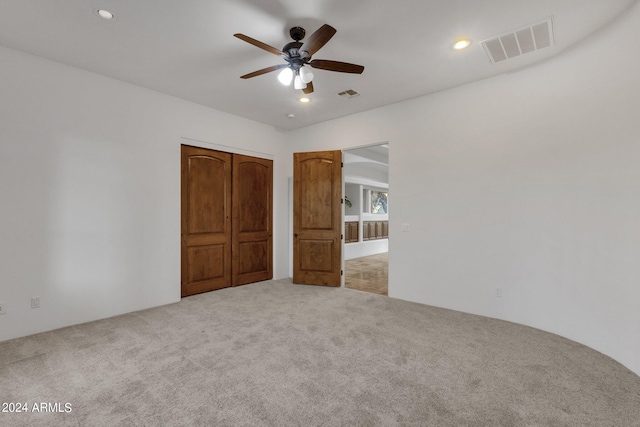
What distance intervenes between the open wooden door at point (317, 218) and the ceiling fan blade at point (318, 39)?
8.18 feet

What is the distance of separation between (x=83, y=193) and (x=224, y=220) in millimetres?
1881

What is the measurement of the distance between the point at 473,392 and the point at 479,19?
2.99 metres

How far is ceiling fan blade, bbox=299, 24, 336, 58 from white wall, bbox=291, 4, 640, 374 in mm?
2234

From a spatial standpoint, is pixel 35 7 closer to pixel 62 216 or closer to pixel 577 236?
pixel 62 216

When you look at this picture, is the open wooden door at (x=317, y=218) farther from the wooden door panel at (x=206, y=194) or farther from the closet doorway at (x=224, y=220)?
the wooden door panel at (x=206, y=194)

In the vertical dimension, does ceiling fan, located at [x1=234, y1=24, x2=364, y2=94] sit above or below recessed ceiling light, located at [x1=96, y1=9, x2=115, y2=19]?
below

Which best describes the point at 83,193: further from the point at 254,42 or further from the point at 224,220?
the point at 254,42

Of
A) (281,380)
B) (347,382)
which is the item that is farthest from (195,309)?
(347,382)

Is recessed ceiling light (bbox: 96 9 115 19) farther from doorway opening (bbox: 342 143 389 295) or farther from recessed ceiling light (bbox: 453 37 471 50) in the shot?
doorway opening (bbox: 342 143 389 295)

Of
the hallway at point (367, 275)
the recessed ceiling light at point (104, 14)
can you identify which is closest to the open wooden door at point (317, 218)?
the hallway at point (367, 275)

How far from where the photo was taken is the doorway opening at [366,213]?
692 centimetres

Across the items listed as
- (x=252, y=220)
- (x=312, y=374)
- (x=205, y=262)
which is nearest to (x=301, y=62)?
(x=312, y=374)

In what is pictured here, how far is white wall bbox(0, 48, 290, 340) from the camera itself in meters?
2.88

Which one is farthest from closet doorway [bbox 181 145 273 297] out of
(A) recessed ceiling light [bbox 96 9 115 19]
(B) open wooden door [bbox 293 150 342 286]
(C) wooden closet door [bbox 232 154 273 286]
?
(A) recessed ceiling light [bbox 96 9 115 19]
